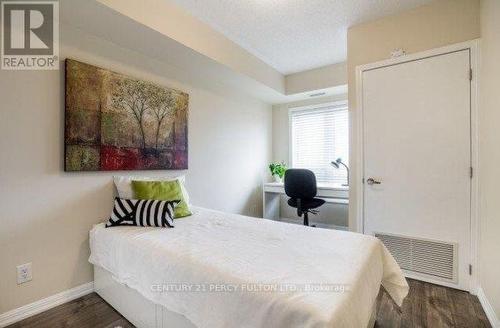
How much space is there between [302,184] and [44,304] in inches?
104

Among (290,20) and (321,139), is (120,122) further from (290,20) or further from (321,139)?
(321,139)

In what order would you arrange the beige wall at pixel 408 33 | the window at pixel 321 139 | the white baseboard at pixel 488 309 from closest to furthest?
the white baseboard at pixel 488 309 → the beige wall at pixel 408 33 → the window at pixel 321 139

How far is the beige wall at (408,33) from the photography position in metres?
2.00

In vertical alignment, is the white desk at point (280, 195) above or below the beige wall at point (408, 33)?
below

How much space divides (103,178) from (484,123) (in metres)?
3.06

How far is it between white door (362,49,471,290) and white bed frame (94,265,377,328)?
91 cm

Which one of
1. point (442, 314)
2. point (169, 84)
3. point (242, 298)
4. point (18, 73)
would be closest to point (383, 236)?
point (442, 314)

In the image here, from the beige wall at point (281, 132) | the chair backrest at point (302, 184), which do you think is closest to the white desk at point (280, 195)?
the chair backrest at point (302, 184)

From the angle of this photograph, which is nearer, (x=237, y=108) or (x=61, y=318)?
(x=61, y=318)

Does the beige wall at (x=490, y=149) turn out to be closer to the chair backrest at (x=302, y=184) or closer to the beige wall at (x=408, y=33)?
the beige wall at (x=408, y=33)

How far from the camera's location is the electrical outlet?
1.67 metres

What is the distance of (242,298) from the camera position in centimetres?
104

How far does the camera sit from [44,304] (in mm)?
→ 1771

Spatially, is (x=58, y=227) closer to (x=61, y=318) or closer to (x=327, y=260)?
(x=61, y=318)
